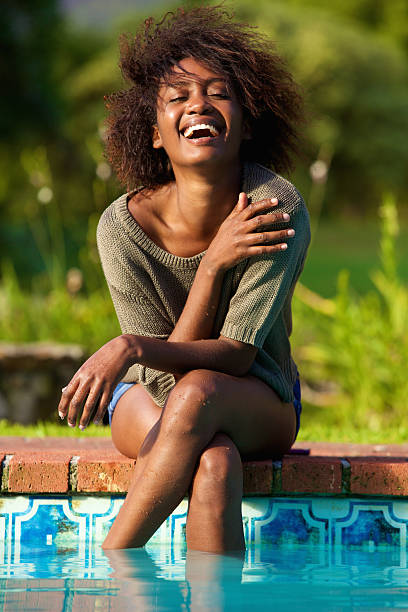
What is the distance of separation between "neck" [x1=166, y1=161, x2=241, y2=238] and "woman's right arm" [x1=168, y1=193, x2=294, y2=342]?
0.10 meters

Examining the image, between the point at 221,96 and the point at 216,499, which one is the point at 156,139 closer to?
the point at 221,96

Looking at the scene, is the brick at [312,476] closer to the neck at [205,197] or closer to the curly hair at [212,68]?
the neck at [205,197]

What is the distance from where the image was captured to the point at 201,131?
261 centimetres

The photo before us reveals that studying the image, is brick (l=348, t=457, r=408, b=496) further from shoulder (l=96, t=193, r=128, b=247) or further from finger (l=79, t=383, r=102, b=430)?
shoulder (l=96, t=193, r=128, b=247)

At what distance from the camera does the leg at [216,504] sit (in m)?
2.34

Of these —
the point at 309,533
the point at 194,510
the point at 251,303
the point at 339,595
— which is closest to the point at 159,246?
the point at 251,303

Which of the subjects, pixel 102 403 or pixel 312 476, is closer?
pixel 102 403

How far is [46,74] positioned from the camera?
12.7m

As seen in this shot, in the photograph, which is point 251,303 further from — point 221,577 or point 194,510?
point 221,577

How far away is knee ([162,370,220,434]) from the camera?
2.37 metres

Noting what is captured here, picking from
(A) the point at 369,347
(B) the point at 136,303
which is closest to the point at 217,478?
(B) the point at 136,303

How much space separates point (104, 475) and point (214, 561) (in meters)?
0.56

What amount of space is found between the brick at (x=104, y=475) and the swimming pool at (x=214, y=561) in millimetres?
65

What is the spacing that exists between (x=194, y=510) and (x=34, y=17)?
11.6 meters
